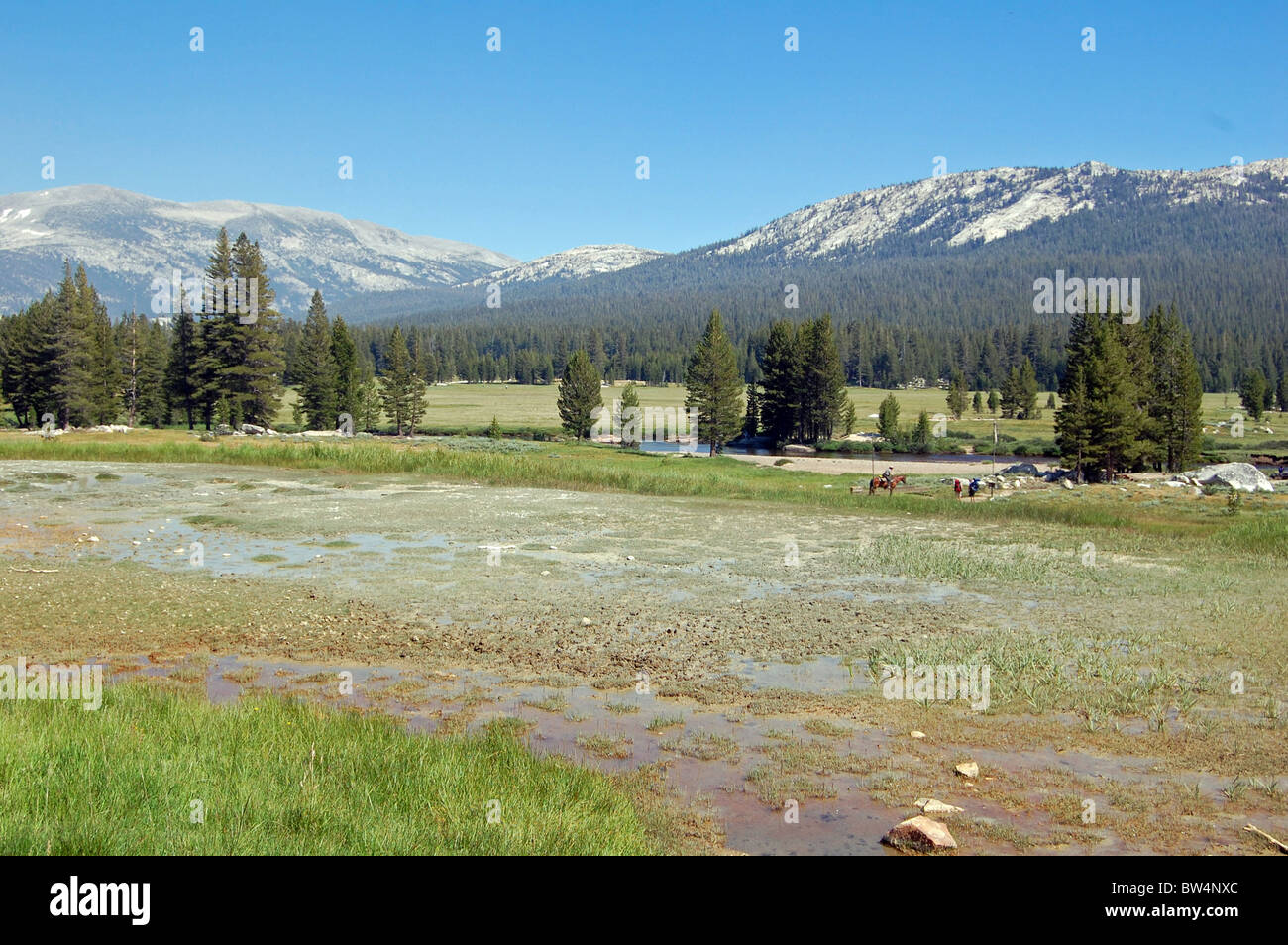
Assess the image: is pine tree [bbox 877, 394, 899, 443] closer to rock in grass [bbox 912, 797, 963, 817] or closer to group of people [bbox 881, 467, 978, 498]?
group of people [bbox 881, 467, 978, 498]

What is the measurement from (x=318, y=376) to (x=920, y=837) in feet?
298

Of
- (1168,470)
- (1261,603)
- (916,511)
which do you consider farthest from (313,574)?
(1168,470)

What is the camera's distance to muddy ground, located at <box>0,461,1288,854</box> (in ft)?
36.9

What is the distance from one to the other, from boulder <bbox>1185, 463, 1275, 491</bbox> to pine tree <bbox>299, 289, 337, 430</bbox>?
7309 cm

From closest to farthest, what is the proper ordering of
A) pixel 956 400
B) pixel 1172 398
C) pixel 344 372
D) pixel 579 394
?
pixel 1172 398
pixel 344 372
pixel 579 394
pixel 956 400

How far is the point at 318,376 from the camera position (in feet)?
304

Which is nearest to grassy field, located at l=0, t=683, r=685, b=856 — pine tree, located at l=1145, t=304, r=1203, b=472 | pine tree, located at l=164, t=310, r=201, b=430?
pine tree, located at l=1145, t=304, r=1203, b=472

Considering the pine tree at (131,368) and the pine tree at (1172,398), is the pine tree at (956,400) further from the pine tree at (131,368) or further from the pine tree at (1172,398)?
the pine tree at (131,368)

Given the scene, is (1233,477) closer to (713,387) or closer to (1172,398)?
(1172,398)

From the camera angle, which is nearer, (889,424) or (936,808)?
(936,808)

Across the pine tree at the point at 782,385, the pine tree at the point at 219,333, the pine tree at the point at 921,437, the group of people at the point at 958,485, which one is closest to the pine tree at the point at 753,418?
the pine tree at the point at 782,385

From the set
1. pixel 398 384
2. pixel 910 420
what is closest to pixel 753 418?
Result: pixel 910 420

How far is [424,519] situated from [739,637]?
19.5 m
